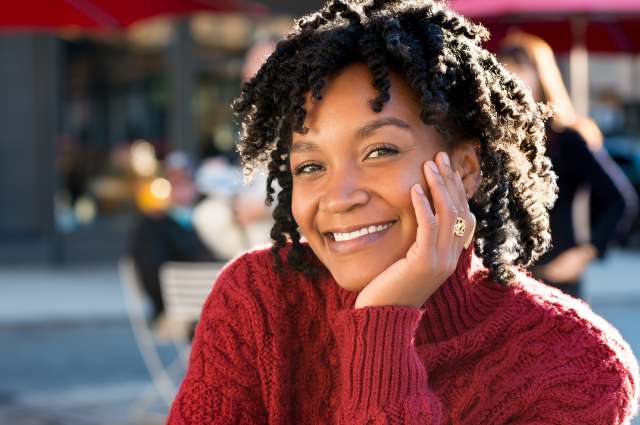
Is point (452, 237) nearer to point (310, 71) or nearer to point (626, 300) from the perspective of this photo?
point (310, 71)

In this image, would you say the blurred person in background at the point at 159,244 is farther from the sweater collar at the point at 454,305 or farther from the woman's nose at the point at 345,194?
the woman's nose at the point at 345,194

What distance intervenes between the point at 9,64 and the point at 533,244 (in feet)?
37.2

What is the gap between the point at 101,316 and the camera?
10102 millimetres

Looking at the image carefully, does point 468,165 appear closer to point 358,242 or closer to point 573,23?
point 358,242

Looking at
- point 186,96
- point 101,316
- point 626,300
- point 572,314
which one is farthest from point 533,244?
point 186,96

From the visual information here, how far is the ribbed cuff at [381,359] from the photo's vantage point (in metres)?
2.02

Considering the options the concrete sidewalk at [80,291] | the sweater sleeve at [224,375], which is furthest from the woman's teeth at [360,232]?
the concrete sidewalk at [80,291]

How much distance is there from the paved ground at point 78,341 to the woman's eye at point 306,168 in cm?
350

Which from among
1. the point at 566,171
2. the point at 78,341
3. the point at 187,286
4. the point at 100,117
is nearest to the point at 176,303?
the point at 187,286

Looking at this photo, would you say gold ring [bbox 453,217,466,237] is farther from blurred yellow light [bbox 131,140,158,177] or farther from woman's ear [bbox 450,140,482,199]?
blurred yellow light [bbox 131,140,158,177]

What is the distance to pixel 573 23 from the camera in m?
7.32

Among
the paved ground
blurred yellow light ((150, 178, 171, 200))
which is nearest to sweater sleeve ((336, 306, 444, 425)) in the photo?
the paved ground

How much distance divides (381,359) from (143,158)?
11.5 m

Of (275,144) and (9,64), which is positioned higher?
(9,64)
